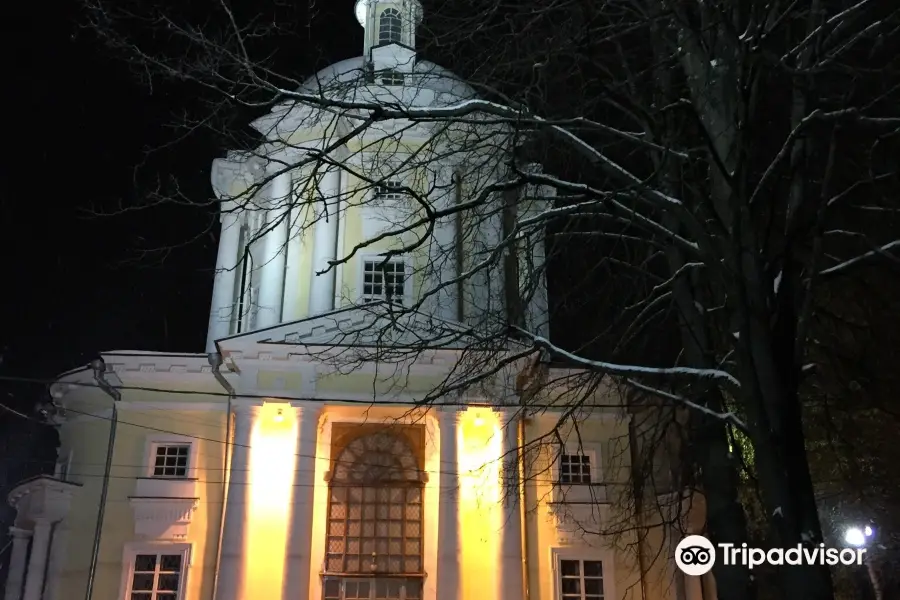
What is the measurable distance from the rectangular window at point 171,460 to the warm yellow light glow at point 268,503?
6.81 feet

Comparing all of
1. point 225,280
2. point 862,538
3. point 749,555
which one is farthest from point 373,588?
point 749,555

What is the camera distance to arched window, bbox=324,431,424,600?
54.9ft

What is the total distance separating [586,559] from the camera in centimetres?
1766

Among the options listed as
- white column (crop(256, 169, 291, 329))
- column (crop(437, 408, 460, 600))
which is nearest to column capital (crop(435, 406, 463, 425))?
column (crop(437, 408, 460, 600))

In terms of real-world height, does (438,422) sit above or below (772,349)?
above

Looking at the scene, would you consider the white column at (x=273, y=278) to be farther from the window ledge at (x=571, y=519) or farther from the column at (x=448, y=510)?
the window ledge at (x=571, y=519)

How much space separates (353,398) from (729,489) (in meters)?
10.6

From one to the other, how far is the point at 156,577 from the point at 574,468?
Answer: 936cm

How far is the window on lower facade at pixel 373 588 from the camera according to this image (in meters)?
16.6

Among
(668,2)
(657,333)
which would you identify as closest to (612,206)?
(668,2)

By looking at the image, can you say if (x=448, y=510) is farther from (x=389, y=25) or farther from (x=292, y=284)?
(x=389, y=25)

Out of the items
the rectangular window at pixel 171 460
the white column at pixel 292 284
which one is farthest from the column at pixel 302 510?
the white column at pixel 292 284

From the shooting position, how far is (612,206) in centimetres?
764

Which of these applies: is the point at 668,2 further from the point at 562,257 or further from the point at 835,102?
Answer: the point at 562,257
